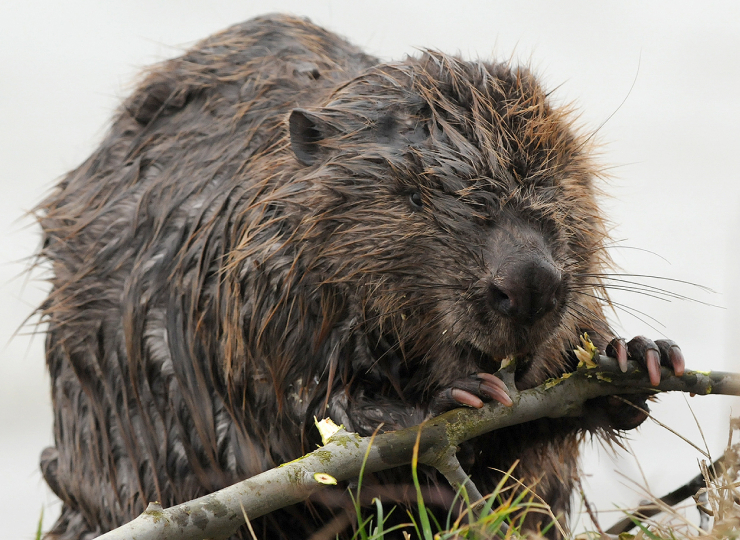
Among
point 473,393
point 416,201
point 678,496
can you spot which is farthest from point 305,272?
point 678,496

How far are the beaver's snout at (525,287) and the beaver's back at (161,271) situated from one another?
32.1 inches

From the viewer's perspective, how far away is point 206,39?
352cm

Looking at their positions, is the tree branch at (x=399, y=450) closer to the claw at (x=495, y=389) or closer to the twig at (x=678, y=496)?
the claw at (x=495, y=389)

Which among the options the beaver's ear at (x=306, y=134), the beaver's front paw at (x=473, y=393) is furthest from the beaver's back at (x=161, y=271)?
the beaver's front paw at (x=473, y=393)

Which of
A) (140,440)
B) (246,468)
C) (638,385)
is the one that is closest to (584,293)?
(638,385)

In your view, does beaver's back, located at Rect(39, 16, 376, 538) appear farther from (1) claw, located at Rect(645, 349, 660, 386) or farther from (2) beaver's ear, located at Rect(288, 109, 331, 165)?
(1) claw, located at Rect(645, 349, 660, 386)

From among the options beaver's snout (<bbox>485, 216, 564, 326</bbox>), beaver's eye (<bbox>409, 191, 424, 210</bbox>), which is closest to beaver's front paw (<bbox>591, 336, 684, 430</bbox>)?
beaver's snout (<bbox>485, 216, 564, 326</bbox>)

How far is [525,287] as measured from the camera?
2.01m

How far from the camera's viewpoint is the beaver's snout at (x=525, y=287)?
2.00 metres

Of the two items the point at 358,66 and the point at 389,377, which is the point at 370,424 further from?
the point at 358,66

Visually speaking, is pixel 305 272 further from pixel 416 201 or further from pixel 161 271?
pixel 161 271

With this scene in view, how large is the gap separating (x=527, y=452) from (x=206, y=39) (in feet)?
6.08

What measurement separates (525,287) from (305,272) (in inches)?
24.3

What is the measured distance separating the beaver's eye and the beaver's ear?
1.07ft
